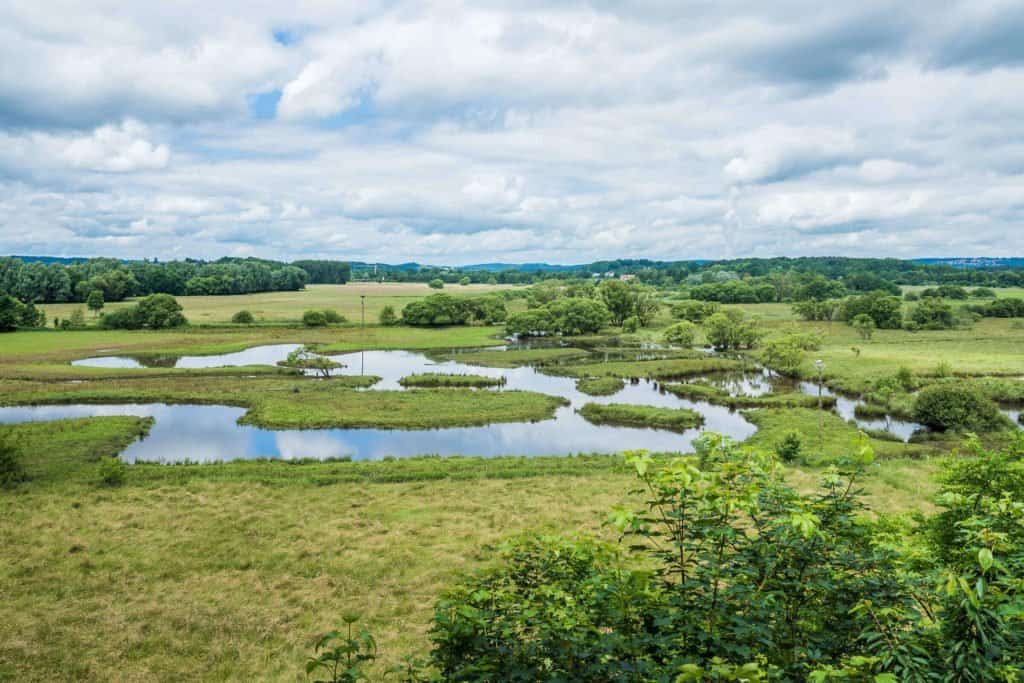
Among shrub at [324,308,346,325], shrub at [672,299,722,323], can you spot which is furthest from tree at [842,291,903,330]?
shrub at [324,308,346,325]

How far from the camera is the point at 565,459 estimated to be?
27828 mm

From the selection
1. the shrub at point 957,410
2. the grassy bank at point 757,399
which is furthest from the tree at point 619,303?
the shrub at point 957,410

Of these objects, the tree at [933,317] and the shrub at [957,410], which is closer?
the shrub at [957,410]

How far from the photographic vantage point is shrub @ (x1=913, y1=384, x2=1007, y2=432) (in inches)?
1336

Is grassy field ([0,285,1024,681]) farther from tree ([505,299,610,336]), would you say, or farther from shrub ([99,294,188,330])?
tree ([505,299,610,336])

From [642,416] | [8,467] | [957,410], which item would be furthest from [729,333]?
[8,467]

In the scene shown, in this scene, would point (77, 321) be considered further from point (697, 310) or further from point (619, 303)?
point (697, 310)

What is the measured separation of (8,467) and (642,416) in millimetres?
33559

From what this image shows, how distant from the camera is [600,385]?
5003cm

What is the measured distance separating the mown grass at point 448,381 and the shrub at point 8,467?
28790mm

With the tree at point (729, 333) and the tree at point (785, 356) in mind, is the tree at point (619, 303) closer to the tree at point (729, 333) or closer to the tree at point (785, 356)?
the tree at point (729, 333)

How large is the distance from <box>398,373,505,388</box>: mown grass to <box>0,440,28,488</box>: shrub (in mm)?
28790

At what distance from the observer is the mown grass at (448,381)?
50528 mm

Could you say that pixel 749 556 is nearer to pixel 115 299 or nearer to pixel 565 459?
pixel 565 459
